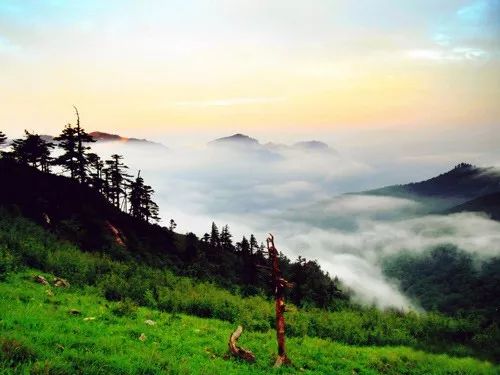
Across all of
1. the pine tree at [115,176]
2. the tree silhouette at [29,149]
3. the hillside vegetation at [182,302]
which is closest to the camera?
the hillside vegetation at [182,302]

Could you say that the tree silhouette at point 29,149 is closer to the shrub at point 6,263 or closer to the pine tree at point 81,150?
the pine tree at point 81,150

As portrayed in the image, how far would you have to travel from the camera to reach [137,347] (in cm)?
1647

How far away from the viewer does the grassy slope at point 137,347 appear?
13242 millimetres

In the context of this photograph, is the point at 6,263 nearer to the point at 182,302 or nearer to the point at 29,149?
the point at 182,302

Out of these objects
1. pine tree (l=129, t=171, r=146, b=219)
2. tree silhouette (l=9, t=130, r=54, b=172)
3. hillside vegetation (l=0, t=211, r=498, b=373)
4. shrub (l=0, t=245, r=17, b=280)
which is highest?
tree silhouette (l=9, t=130, r=54, b=172)

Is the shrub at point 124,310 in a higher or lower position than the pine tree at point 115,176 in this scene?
lower

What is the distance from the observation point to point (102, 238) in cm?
5384

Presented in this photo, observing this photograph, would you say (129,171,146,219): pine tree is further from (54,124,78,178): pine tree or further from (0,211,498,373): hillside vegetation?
(0,211,498,373): hillside vegetation

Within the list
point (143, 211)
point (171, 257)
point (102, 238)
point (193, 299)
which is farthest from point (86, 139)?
point (193, 299)

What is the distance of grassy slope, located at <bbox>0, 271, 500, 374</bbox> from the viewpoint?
43.4 ft

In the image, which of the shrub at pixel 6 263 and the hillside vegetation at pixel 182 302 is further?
the hillside vegetation at pixel 182 302

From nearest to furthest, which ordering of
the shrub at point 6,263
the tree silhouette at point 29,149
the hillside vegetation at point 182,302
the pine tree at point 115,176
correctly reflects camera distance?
the shrub at point 6,263 < the hillside vegetation at point 182,302 < the tree silhouette at point 29,149 < the pine tree at point 115,176

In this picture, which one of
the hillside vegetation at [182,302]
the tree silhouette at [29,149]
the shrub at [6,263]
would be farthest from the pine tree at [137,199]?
the shrub at [6,263]

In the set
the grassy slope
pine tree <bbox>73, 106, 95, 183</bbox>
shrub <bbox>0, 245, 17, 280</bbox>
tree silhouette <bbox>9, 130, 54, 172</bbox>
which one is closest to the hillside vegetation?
shrub <bbox>0, 245, 17, 280</bbox>
